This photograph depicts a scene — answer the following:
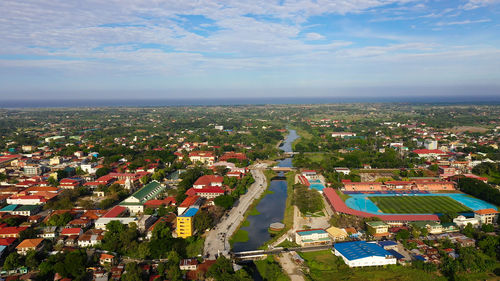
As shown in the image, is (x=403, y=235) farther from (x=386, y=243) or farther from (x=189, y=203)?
(x=189, y=203)

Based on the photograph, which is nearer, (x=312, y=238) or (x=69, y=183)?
(x=312, y=238)

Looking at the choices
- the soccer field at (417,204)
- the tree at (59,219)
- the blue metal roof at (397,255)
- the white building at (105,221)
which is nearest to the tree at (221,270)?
the white building at (105,221)

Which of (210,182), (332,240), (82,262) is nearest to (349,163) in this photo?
(210,182)

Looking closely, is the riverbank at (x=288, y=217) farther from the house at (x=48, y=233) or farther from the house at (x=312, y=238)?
the house at (x=48, y=233)

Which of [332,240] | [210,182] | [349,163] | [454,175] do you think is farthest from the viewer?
[349,163]

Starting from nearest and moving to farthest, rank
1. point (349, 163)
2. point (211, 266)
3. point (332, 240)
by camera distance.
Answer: point (211, 266), point (332, 240), point (349, 163)

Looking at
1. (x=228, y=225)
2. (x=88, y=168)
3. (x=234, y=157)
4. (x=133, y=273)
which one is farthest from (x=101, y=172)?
(x=133, y=273)

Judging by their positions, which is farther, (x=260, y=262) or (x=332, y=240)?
(x=332, y=240)

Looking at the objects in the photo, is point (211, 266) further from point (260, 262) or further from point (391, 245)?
point (391, 245)

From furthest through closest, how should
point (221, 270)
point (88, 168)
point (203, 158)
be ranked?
1. point (203, 158)
2. point (88, 168)
3. point (221, 270)
